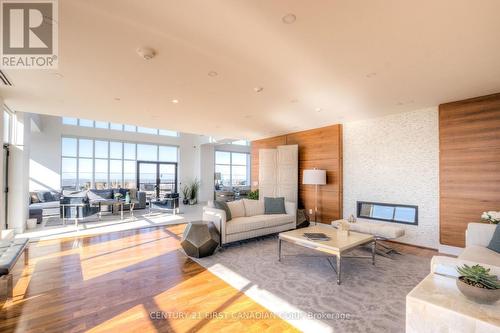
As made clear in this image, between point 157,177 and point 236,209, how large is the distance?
755 centimetres

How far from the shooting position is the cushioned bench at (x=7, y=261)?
2289mm

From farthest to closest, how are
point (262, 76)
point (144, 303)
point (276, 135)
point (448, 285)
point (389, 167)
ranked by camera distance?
1. point (276, 135)
2. point (389, 167)
3. point (262, 76)
4. point (144, 303)
5. point (448, 285)

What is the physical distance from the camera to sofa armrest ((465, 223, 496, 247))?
304 centimetres

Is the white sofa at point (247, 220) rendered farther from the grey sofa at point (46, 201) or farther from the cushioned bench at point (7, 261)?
the grey sofa at point (46, 201)

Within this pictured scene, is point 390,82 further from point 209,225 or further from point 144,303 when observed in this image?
point 144,303

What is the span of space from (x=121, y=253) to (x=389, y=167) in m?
5.75

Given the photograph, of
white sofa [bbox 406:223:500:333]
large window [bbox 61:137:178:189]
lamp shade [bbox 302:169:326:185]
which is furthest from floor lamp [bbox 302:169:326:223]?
large window [bbox 61:137:178:189]

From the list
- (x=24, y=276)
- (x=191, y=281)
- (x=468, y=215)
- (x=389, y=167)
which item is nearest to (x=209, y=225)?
(x=191, y=281)

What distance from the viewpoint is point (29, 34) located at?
2330 millimetres

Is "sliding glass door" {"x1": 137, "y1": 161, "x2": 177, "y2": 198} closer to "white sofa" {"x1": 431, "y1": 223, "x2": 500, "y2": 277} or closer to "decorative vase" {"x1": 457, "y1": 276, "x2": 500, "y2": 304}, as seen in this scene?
"white sofa" {"x1": 431, "y1": 223, "x2": 500, "y2": 277}

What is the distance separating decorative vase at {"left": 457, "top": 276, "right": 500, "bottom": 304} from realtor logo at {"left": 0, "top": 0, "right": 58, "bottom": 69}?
3825 millimetres

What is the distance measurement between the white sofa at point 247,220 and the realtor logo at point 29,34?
10.9ft

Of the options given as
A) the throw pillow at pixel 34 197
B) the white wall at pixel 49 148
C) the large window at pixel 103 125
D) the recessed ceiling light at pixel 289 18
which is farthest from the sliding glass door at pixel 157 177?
the recessed ceiling light at pixel 289 18

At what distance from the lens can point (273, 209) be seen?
5406mm
